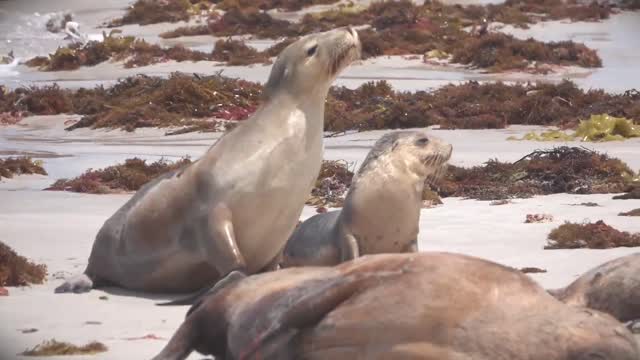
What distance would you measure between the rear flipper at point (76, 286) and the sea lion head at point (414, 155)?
1.42 m

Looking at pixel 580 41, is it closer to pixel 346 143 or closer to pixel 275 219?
pixel 346 143

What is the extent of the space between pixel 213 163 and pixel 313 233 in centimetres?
84

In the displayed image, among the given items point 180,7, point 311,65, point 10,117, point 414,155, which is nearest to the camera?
point 311,65

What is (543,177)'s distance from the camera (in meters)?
10.2

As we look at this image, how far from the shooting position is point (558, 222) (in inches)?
328

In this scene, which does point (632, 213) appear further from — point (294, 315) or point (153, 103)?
point (153, 103)

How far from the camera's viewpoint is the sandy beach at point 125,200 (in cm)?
522

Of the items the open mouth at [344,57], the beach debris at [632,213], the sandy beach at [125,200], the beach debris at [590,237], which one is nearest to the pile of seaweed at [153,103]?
the sandy beach at [125,200]

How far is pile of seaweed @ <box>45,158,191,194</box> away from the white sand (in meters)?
0.23

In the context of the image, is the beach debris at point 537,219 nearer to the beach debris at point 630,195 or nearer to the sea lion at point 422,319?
the beach debris at point 630,195

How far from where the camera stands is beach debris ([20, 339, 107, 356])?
461cm

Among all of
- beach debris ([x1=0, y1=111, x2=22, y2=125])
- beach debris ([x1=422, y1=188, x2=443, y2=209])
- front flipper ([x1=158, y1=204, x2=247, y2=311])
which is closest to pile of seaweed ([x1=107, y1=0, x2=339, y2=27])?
beach debris ([x1=0, y1=111, x2=22, y2=125])

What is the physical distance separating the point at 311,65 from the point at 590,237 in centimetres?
182

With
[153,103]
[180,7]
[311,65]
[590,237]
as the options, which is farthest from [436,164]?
[180,7]
